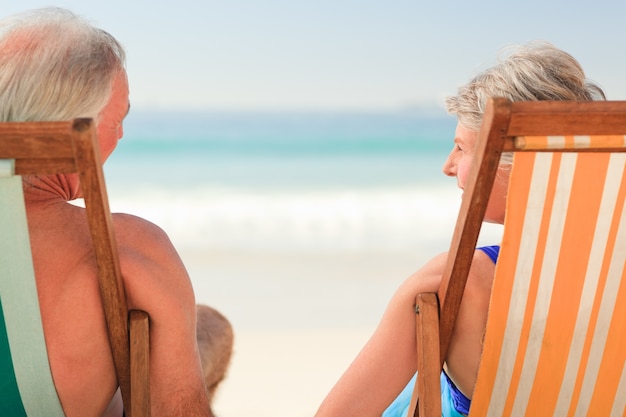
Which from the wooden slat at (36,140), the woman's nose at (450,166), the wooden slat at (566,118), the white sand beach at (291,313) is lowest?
the white sand beach at (291,313)

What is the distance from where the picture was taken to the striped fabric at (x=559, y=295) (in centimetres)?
162

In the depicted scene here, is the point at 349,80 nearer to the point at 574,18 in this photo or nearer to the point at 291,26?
the point at 291,26

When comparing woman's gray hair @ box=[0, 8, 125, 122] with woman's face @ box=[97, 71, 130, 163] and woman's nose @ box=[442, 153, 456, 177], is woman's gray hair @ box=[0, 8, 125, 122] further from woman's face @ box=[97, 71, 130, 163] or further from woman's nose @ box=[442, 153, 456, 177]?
woman's nose @ box=[442, 153, 456, 177]

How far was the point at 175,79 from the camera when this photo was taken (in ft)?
54.5

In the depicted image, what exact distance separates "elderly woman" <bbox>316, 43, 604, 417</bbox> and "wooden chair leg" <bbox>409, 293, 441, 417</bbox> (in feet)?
0.14

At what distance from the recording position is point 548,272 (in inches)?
67.5

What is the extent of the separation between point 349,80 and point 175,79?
3.21 m

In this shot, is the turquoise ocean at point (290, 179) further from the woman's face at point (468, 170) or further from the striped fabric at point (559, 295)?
the striped fabric at point (559, 295)

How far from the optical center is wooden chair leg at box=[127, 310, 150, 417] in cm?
173

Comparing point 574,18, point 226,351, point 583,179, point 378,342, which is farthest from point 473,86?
point 574,18

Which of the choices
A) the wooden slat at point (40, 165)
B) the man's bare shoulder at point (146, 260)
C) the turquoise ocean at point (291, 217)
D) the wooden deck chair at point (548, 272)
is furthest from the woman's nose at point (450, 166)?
the turquoise ocean at point (291, 217)

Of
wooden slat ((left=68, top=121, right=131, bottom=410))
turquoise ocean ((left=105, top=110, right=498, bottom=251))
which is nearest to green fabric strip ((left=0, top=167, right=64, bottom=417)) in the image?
wooden slat ((left=68, top=121, right=131, bottom=410))

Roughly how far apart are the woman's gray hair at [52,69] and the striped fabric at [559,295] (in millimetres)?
807

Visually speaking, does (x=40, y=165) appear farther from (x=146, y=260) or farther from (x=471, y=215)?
(x=471, y=215)
